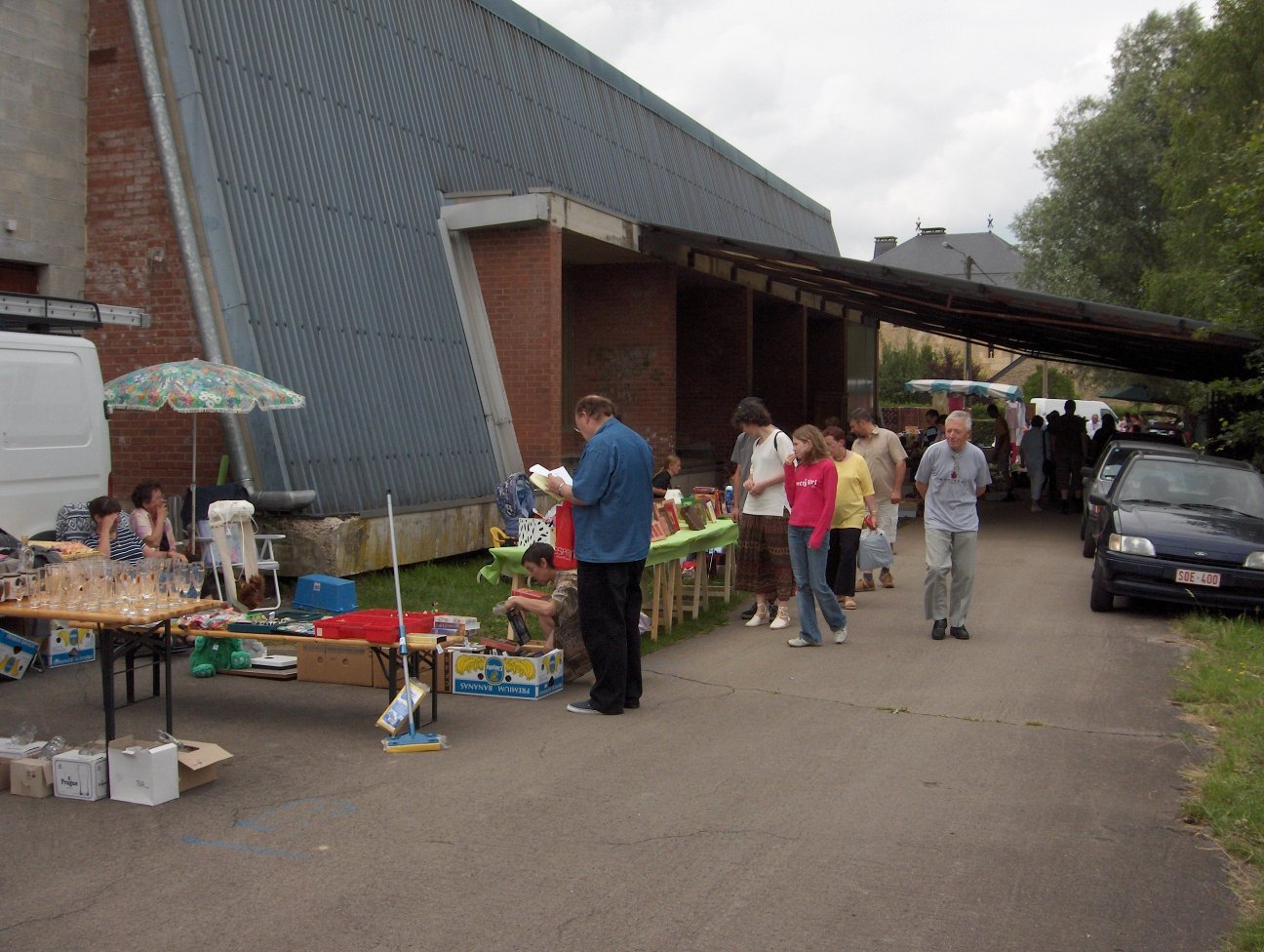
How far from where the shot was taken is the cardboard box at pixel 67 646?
848 centimetres

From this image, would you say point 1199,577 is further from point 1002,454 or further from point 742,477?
point 1002,454

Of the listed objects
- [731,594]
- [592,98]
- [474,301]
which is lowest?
[731,594]

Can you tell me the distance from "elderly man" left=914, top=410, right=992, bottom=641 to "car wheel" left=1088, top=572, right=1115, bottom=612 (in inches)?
83.1

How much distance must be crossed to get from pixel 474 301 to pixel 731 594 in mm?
5253

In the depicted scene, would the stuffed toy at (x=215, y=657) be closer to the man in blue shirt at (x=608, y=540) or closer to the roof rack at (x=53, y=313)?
the man in blue shirt at (x=608, y=540)

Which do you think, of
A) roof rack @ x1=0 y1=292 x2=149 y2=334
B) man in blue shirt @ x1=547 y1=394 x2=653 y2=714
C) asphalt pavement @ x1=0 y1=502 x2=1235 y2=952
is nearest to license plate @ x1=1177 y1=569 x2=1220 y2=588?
asphalt pavement @ x1=0 y1=502 x2=1235 y2=952

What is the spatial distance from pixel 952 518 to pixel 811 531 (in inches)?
47.4

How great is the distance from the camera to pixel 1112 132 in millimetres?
33406

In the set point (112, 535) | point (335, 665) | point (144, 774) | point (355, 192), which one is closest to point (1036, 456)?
point (355, 192)

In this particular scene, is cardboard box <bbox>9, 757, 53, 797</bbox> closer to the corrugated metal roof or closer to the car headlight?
the corrugated metal roof

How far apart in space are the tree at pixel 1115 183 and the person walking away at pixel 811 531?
86.3 ft

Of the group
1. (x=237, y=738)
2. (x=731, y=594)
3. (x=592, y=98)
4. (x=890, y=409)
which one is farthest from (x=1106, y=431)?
(x=237, y=738)

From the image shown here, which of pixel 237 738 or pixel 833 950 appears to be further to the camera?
pixel 237 738

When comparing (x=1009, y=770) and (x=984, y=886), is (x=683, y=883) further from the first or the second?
(x=1009, y=770)
